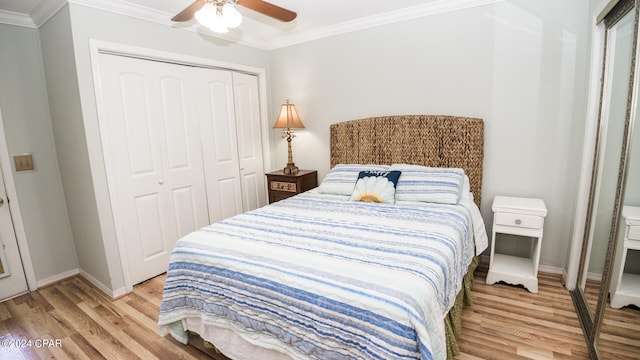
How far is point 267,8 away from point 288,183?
6.22 feet

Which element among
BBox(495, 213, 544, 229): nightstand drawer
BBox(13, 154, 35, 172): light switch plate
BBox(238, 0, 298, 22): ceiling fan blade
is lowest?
BBox(495, 213, 544, 229): nightstand drawer

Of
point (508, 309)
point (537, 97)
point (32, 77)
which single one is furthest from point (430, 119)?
point (32, 77)

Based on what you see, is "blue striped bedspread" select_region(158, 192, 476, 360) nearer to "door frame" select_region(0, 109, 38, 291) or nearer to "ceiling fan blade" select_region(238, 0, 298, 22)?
"ceiling fan blade" select_region(238, 0, 298, 22)

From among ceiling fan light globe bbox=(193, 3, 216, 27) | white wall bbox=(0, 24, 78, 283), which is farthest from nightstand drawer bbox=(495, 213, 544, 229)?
white wall bbox=(0, 24, 78, 283)

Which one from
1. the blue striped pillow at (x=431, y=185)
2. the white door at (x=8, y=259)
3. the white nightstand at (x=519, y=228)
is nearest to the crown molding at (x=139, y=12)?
the white door at (x=8, y=259)

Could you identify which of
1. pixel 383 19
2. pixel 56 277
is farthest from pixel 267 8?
pixel 56 277

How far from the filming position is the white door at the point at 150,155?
2551mm

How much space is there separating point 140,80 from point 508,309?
3.40 meters

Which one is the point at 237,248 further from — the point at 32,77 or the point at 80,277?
the point at 32,77

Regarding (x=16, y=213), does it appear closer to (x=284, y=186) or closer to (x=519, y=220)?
(x=284, y=186)

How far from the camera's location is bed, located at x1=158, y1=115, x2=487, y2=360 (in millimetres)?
1223

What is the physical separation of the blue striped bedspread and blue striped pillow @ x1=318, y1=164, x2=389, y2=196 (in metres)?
0.59

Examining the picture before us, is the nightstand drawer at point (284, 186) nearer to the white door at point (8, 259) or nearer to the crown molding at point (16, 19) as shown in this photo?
the white door at point (8, 259)

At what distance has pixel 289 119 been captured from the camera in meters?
3.56
